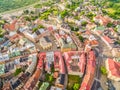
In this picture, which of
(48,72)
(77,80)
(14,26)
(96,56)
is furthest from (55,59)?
(14,26)

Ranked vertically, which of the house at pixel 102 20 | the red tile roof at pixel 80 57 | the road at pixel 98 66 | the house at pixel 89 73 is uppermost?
the house at pixel 102 20

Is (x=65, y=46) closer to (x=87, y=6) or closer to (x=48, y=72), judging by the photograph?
(x=48, y=72)

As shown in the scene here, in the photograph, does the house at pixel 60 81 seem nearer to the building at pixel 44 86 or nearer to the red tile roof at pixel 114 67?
the building at pixel 44 86

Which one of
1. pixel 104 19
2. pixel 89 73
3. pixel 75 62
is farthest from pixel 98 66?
pixel 104 19

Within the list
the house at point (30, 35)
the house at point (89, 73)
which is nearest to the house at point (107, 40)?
the house at point (89, 73)

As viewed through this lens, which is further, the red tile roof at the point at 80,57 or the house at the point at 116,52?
the house at the point at 116,52
